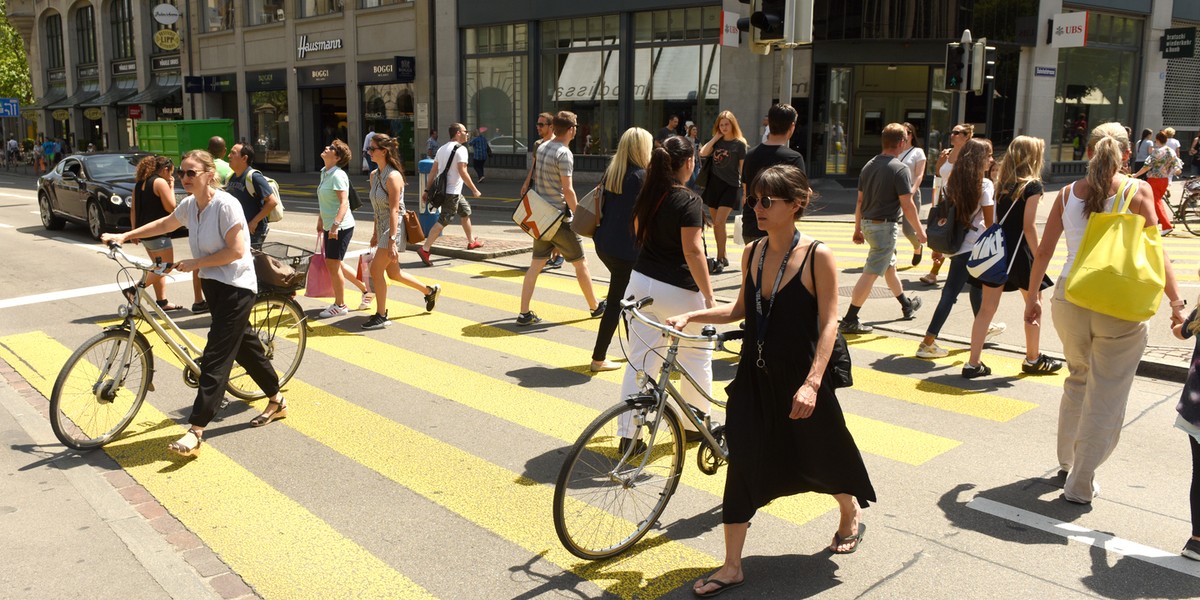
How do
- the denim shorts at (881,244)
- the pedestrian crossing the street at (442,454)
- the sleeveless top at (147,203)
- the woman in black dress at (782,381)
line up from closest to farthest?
the woman in black dress at (782,381) < the pedestrian crossing the street at (442,454) < the denim shorts at (881,244) < the sleeveless top at (147,203)

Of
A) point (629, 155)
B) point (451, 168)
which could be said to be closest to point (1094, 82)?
point (451, 168)

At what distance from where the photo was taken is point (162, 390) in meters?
7.47

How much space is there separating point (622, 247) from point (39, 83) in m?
60.7

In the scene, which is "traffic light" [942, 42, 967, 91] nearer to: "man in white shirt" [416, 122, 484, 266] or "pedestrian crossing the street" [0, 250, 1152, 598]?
"man in white shirt" [416, 122, 484, 266]

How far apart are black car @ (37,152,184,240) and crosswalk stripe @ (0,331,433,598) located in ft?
37.4

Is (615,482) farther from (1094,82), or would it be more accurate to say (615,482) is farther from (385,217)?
(1094,82)

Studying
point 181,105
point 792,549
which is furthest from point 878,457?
point 181,105

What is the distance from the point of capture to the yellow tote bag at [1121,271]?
183 inches

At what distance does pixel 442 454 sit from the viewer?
597 cm

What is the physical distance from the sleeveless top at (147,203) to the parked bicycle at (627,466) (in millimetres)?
7358

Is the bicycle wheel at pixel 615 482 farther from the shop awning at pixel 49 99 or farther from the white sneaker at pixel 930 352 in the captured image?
the shop awning at pixel 49 99

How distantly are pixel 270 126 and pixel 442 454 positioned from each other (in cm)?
3595

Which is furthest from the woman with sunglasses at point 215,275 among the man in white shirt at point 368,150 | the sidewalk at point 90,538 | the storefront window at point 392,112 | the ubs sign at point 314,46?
the ubs sign at point 314,46

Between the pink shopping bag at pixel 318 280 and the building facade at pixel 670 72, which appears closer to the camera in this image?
the pink shopping bag at pixel 318 280
